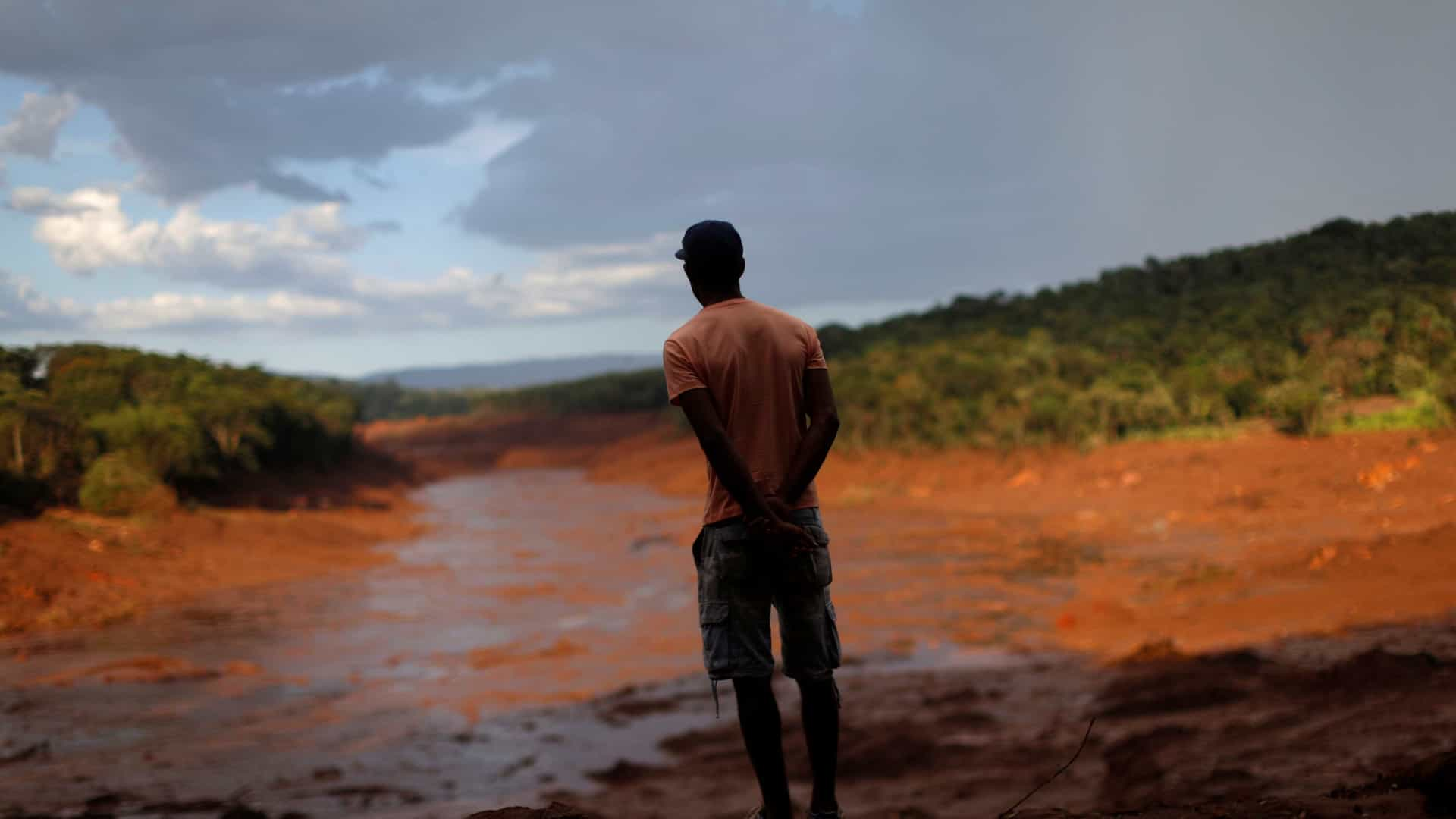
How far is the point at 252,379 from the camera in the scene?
102 ft

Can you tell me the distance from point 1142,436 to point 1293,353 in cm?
432

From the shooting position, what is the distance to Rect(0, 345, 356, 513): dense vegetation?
1784 cm

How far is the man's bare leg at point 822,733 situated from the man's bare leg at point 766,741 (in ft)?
0.33

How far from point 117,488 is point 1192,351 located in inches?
1014

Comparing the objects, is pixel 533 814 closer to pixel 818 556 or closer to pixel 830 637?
pixel 830 637

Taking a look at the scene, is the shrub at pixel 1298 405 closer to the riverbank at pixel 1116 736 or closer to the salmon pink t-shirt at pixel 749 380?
the riverbank at pixel 1116 736

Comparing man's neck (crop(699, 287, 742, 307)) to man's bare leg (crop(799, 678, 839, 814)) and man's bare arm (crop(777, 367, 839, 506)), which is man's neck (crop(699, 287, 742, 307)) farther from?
man's bare leg (crop(799, 678, 839, 814))

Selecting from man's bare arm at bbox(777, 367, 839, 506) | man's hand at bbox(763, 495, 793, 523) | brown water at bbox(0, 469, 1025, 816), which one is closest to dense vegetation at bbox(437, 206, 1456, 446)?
brown water at bbox(0, 469, 1025, 816)

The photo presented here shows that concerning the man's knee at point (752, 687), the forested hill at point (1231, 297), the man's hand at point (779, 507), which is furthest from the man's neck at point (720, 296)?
the forested hill at point (1231, 297)

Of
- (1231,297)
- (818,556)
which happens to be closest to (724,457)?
(818,556)

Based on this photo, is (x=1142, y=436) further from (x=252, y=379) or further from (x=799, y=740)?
(x=252, y=379)

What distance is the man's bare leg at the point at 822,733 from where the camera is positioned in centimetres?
357

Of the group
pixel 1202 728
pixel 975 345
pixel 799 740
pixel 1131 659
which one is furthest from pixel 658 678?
pixel 975 345

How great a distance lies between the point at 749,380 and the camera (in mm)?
3441
